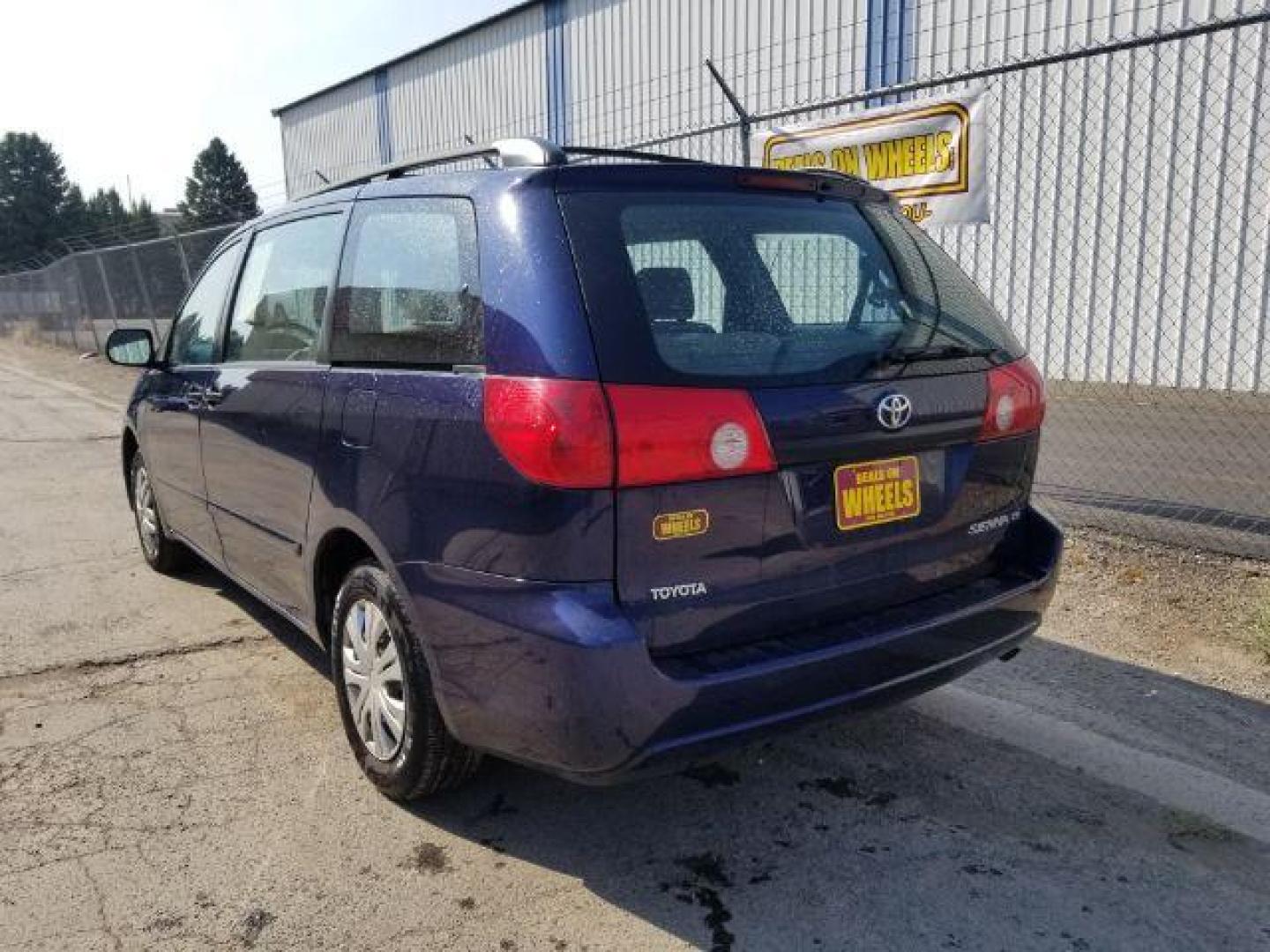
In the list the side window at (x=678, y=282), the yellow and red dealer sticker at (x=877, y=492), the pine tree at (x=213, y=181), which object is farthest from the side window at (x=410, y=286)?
the pine tree at (x=213, y=181)

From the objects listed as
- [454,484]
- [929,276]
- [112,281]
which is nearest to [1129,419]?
[929,276]

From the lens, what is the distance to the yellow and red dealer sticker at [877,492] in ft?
8.39

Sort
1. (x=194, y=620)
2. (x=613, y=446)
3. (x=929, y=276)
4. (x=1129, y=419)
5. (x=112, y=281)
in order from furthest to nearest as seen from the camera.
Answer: (x=112, y=281)
(x=1129, y=419)
(x=194, y=620)
(x=929, y=276)
(x=613, y=446)

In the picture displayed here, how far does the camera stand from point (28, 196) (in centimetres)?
8075

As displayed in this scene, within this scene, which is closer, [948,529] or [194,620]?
[948,529]

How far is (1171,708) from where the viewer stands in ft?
11.7

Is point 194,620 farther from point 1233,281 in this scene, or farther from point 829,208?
point 1233,281

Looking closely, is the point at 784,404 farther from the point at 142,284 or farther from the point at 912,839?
the point at 142,284

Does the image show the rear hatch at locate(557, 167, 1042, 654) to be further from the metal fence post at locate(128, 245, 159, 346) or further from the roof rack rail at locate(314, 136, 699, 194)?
the metal fence post at locate(128, 245, 159, 346)

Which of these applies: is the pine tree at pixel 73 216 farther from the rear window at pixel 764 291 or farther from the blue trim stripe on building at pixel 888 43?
the rear window at pixel 764 291

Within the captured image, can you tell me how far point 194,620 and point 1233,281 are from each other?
376 inches

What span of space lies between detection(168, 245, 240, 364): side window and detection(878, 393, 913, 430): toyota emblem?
9.49 ft

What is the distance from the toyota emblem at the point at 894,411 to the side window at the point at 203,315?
2.89 meters

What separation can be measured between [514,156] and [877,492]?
4.25ft
